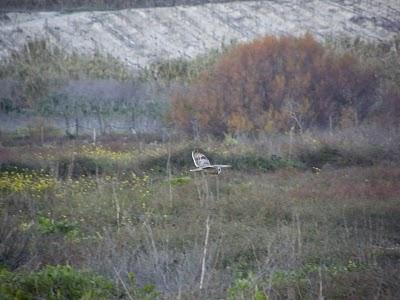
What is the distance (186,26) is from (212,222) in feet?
124

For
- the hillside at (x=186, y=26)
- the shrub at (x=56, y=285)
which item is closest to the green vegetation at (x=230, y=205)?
the shrub at (x=56, y=285)

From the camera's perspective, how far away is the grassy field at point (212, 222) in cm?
742

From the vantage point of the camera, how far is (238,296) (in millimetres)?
6617

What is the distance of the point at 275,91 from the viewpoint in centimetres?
3128

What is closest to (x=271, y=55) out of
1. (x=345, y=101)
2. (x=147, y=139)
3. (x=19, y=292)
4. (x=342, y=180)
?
(x=345, y=101)

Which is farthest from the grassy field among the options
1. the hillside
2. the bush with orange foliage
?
the hillside

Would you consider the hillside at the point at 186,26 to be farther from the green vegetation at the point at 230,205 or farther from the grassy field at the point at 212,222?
the grassy field at the point at 212,222

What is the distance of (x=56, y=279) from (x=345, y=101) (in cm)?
2731

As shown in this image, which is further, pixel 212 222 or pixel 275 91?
pixel 275 91

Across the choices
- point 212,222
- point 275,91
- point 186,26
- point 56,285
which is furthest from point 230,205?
point 186,26

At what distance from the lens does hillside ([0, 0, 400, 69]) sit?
47.3m

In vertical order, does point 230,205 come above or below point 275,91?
above

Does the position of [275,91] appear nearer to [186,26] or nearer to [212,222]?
[186,26]

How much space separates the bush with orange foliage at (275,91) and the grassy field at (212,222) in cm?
688
